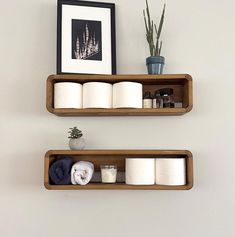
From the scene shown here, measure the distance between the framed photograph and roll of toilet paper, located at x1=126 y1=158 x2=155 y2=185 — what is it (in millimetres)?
417

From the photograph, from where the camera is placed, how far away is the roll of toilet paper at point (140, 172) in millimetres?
1358

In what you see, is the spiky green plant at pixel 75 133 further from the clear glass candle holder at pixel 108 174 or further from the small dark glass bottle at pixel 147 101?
the small dark glass bottle at pixel 147 101

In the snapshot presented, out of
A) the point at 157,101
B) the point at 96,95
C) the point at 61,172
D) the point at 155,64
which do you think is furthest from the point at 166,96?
the point at 61,172

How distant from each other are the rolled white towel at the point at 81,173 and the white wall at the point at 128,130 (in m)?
0.14

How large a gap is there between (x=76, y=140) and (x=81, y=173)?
141mm

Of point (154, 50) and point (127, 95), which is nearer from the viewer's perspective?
point (127, 95)

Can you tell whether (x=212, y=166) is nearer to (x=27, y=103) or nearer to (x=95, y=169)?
(x=95, y=169)

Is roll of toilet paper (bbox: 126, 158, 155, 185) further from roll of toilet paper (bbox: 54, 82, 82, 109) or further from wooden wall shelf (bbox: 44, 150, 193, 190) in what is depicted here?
roll of toilet paper (bbox: 54, 82, 82, 109)

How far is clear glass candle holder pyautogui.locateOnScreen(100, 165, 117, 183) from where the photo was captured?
1.39 metres

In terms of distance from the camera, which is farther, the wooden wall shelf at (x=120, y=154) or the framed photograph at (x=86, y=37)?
the framed photograph at (x=86, y=37)

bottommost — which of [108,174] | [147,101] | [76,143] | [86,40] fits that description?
[108,174]

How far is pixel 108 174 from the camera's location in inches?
54.7

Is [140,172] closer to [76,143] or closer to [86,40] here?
[76,143]

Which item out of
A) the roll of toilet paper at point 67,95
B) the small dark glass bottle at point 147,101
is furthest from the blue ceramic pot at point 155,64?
the roll of toilet paper at point 67,95
